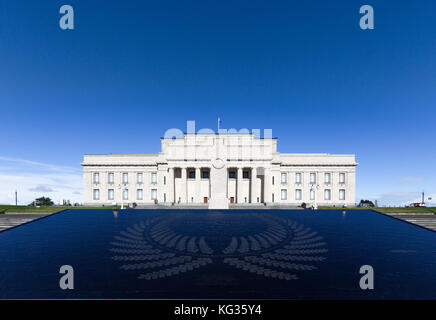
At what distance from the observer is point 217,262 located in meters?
8.83

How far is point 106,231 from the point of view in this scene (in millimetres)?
14320

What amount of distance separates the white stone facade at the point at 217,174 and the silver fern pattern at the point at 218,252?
35.8m

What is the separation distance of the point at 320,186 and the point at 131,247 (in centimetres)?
5211

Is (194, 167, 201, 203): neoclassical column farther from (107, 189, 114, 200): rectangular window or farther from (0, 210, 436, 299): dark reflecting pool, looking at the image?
(0, 210, 436, 299): dark reflecting pool

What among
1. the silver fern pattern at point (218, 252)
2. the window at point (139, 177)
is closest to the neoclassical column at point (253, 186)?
the window at point (139, 177)

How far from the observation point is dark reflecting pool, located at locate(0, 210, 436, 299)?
653cm

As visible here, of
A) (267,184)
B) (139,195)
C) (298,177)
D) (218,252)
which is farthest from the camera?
(139,195)

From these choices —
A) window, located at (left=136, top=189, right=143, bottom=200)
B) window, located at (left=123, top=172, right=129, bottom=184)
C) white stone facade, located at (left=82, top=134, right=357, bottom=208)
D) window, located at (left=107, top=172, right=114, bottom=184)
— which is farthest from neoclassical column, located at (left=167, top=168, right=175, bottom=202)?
window, located at (left=107, top=172, right=114, bottom=184)

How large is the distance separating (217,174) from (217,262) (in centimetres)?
4084

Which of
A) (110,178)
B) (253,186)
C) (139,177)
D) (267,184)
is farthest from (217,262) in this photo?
(110,178)

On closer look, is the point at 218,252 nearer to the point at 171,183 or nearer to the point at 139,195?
the point at 171,183

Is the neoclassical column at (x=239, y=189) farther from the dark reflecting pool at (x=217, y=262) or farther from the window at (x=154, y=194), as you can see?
the dark reflecting pool at (x=217, y=262)

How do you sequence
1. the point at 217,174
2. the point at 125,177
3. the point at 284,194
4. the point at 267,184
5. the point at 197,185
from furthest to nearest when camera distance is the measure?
1. the point at 125,177
2. the point at 284,194
3. the point at 197,185
4. the point at 217,174
5. the point at 267,184

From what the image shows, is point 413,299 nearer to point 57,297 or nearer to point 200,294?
point 200,294
